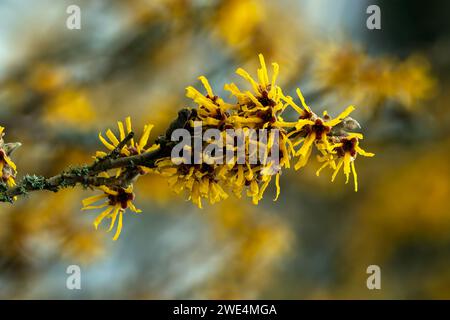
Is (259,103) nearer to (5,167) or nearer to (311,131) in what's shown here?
(311,131)

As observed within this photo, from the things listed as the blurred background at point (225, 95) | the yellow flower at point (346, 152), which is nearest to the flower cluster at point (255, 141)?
the yellow flower at point (346, 152)

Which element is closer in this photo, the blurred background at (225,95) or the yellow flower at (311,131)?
the yellow flower at (311,131)

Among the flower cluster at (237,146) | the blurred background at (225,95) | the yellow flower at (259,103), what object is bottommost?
the flower cluster at (237,146)

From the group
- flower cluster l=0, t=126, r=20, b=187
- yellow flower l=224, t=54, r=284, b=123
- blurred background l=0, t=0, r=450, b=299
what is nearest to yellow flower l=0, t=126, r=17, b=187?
flower cluster l=0, t=126, r=20, b=187

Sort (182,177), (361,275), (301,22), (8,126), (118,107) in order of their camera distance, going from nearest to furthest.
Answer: (182,177)
(8,126)
(118,107)
(301,22)
(361,275)

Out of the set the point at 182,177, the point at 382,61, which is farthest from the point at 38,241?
the point at 182,177

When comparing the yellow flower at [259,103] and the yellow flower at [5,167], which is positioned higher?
the yellow flower at [259,103]

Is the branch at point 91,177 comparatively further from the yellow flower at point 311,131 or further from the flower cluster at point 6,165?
the yellow flower at point 311,131

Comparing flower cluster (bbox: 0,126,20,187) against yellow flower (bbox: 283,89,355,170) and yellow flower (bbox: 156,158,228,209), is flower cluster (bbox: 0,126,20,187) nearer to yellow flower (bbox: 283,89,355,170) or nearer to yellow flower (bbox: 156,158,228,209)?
yellow flower (bbox: 156,158,228,209)

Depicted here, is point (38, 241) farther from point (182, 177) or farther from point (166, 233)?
point (182, 177)
